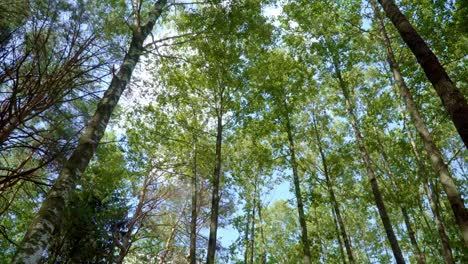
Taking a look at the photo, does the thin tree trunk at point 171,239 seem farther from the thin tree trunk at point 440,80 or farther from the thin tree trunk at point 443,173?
the thin tree trunk at point 440,80

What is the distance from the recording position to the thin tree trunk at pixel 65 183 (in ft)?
11.6

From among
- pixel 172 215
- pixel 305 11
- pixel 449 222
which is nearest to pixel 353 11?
pixel 305 11

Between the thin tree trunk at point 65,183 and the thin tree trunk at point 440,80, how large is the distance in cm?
475

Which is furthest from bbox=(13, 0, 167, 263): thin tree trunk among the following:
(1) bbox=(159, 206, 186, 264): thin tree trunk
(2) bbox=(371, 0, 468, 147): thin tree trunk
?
(1) bbox=(159, 206, 186, 264): thin tree trunk

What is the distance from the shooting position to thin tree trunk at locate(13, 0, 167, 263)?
140 inches

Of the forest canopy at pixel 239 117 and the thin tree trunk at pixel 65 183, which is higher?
the forest canopy at pixel 239 117

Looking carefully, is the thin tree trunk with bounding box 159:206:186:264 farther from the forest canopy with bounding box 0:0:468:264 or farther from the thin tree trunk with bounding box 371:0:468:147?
the thin tree trunk with bounding box 371:0:468:147

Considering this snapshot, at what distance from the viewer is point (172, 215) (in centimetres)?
2172

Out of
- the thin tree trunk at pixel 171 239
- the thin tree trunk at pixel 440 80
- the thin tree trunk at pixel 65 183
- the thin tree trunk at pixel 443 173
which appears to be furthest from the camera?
the thin tree trunk at pixel 171 239

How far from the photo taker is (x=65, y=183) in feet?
13.8

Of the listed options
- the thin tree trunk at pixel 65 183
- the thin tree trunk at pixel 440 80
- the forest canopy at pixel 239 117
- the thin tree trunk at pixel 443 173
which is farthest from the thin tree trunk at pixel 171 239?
the thin tree trunk at pixel 440 80

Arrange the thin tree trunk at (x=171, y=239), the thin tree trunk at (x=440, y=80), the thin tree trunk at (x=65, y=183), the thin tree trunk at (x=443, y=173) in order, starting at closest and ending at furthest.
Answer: the thin tree trunk at (x=440, y=80) < the thin tree trunk at (x=65, y=183) < the thin tree trunk at (x=443, y=173) < the thin tree trunk at (x=171, y=239)

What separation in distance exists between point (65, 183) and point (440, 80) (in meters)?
4.92

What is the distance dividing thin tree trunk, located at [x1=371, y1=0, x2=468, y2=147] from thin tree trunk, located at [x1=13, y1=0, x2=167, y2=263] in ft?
15.6
